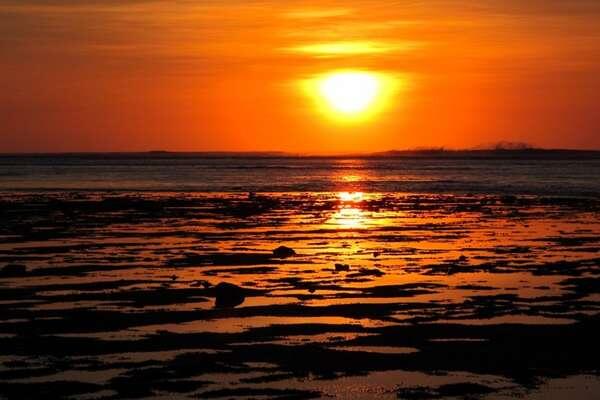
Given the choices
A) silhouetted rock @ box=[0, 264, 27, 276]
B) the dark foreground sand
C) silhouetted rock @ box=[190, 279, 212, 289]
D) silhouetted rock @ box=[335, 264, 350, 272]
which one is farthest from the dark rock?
silhouetted rock @ box=[0, 264, 27, 276]

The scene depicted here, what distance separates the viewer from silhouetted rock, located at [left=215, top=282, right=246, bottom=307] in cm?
1861

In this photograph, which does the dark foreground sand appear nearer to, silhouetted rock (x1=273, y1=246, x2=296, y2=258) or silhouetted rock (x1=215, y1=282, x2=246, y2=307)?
silhouetted rock (x1=215, y1=282, x2=246, y2=307)

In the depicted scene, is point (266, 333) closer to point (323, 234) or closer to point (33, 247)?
point (33, 247)

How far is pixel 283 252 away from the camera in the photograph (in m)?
27.1

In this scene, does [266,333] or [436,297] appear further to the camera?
[436,297]

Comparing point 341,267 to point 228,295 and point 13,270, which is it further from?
point 13,270

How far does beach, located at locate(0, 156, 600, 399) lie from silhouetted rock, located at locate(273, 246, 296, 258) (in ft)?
0.21

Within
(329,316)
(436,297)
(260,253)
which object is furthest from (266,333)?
(260,253)

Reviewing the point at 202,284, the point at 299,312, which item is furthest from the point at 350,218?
the point at 299,312

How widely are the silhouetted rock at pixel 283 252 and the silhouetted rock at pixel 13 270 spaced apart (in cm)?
660

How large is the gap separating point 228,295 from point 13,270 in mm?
5977

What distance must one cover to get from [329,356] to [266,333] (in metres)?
1.83

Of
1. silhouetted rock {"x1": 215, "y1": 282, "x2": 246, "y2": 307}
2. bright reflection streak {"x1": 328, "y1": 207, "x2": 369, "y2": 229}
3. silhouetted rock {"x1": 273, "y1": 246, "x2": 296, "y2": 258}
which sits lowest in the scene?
bright reflection streak {"x1": 328, "y1": 207, "x2": 369, "y2": 229}

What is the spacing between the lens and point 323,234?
112 feet
